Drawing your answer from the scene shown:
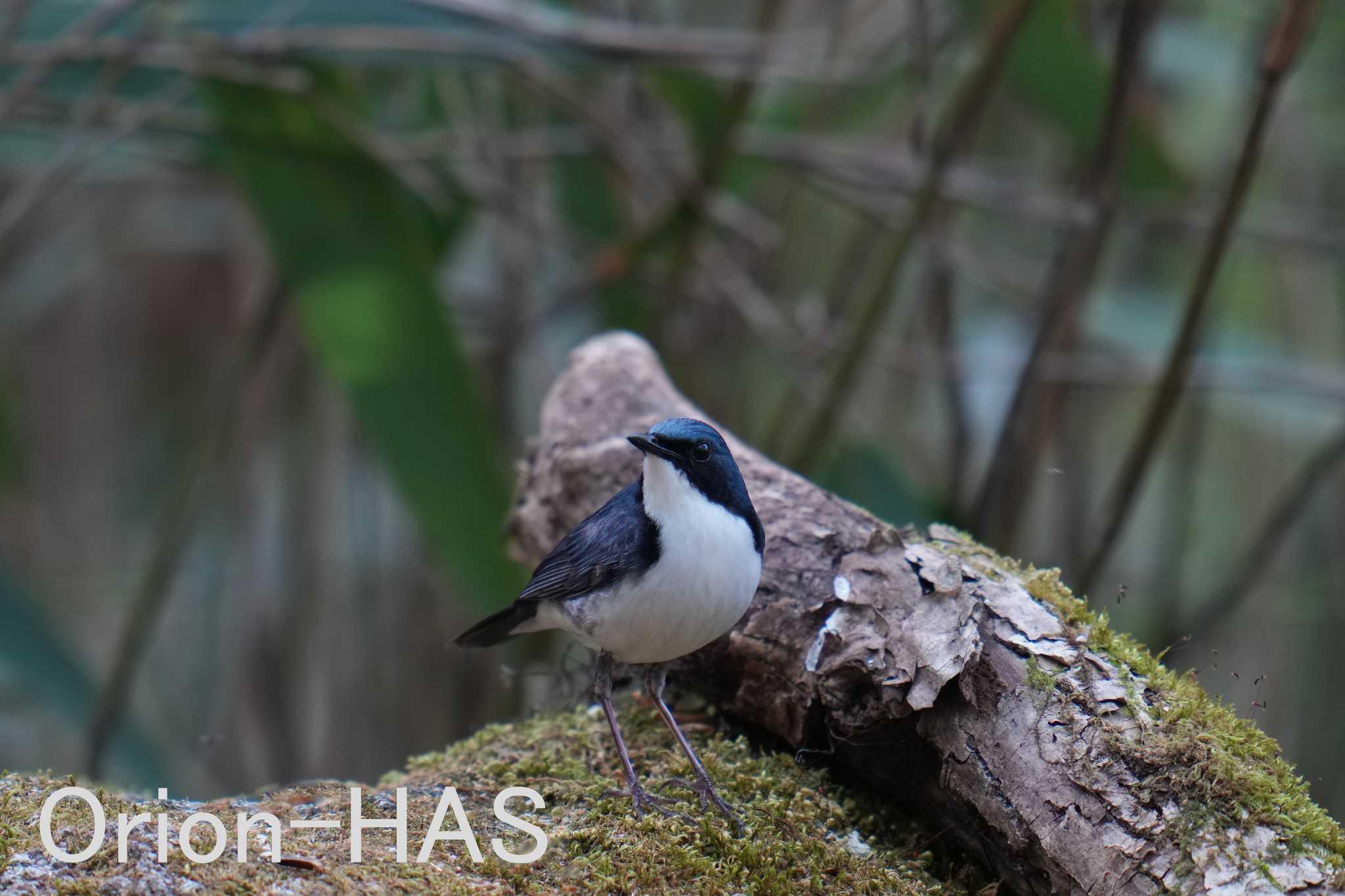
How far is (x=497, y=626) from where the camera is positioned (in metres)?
2.52

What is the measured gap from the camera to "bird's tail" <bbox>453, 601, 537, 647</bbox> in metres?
2.46

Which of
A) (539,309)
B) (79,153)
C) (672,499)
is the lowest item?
(539,309)

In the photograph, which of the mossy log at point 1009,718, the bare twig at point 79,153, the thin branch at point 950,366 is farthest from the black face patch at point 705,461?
the bare twig at point 79,153

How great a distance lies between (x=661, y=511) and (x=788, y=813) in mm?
604

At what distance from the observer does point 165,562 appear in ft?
13.8

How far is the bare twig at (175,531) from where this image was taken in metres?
4.12

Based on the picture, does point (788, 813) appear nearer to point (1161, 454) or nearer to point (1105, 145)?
point (1105, 145)

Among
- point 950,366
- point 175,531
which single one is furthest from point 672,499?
point 175,531

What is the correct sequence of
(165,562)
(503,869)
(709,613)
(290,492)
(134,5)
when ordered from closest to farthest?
(503,869), (709,613), (134,5), (165,562), (290,492)

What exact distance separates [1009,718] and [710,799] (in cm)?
57

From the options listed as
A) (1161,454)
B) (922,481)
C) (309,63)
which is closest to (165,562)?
(309,63)

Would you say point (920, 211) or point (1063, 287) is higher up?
point (920, 211)

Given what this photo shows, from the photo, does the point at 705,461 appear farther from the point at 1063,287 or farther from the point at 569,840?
the point at 1063,287

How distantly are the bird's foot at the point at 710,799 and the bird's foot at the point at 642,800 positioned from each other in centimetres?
5
